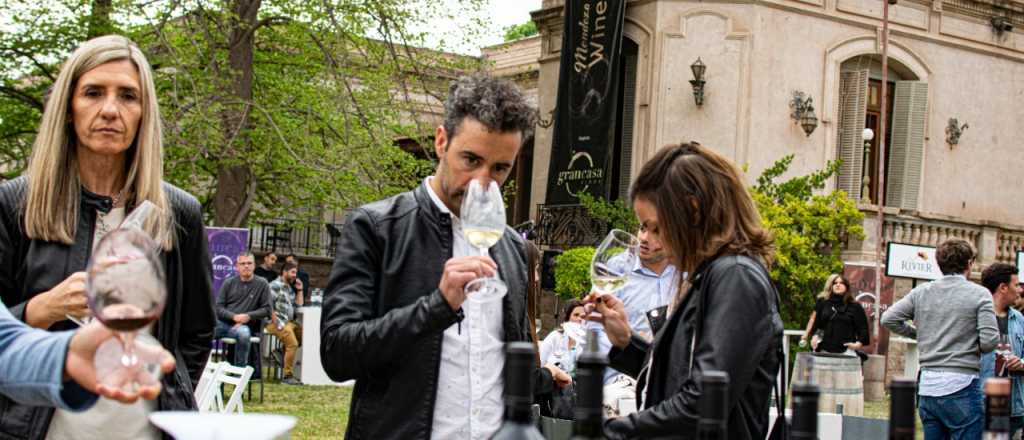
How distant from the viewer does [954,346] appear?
8.30 metres

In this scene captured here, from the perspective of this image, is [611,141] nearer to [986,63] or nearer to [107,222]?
[986,63]

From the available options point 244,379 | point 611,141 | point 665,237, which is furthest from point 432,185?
point 611,141

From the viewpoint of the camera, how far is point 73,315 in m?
2.53

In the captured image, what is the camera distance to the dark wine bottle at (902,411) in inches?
64.2

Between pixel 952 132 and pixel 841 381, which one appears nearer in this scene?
pixel 841 381

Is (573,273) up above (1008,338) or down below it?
above

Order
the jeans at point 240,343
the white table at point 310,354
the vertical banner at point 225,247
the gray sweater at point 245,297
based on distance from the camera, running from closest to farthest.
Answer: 1. the jeans at point 240,343
2. the gray sweater at point 245,297
3. the white table at point 310,354
4. the vertical banner at point 225,247

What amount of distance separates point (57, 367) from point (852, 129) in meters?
22.7

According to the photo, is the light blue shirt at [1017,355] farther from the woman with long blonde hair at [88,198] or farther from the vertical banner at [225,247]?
the vertical banner at [225,247]

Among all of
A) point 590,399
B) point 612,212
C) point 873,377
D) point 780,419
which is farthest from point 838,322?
point 590,399

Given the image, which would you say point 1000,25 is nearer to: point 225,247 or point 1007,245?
point 1007,245

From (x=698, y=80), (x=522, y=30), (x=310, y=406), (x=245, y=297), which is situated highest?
(x=522, y=30)

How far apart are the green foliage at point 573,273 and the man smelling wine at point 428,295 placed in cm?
1716

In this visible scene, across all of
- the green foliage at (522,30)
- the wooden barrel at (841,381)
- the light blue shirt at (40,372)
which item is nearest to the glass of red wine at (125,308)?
the light blue shirt at (40,372)
